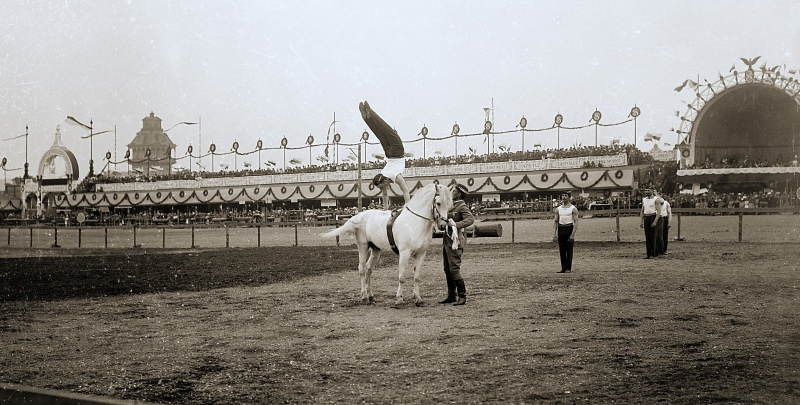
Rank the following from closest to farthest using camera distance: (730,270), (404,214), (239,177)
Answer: (404,214) < (730,270) < (239,177)

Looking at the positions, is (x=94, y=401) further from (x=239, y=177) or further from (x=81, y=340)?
(x=239, y=177)

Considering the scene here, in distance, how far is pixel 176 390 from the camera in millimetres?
6426

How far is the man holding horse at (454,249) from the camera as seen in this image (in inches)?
448

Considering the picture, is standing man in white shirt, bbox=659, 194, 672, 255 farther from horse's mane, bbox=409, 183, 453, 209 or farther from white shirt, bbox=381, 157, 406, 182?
horse's mane, bbox=409, 183, 453, 209

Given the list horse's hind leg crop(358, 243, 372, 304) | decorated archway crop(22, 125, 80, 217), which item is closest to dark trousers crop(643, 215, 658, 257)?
horse's hind leg crop(358, 243, 372, 304)

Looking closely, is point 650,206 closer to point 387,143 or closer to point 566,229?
point 566,229

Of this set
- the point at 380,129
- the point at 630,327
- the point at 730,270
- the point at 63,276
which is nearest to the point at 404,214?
the point at 380,129

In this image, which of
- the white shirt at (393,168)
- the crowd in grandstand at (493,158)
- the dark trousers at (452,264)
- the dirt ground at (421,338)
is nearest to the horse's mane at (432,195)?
the dark trousers at (452,264)

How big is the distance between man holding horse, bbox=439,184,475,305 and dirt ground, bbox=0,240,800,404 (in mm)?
416

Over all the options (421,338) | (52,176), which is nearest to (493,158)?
(421,338)

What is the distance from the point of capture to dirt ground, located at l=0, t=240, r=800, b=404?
6.31m

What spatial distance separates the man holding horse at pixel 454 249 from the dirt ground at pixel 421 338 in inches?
16.4

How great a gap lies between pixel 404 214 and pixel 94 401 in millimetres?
6824

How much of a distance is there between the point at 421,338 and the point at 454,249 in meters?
3.04
